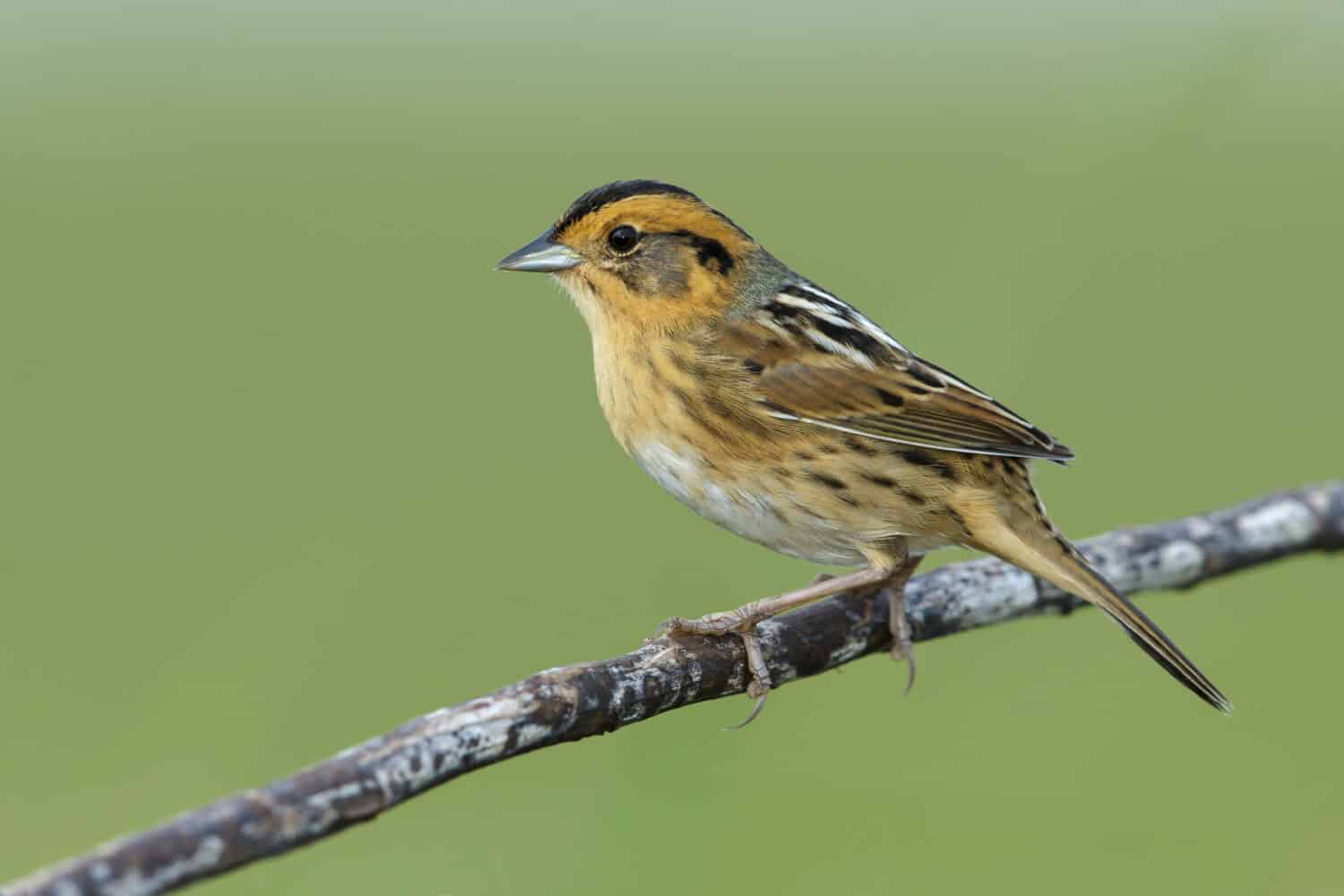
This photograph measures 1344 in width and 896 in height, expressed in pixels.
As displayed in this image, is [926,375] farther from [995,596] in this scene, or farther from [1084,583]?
[1084,583]

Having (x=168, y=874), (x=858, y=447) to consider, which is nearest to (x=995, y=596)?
(x=858, y=447)

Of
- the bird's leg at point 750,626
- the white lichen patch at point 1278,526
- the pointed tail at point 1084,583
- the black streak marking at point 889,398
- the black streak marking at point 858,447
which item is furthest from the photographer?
the white lichen patch at point 1278,526

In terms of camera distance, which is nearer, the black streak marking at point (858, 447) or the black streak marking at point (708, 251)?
the black streak marking at point (858, 447)

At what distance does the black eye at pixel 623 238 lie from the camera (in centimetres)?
474

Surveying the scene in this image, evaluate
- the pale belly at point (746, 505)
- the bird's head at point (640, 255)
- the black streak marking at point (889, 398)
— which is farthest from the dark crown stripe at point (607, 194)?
the black streak marking at point (889, 398)

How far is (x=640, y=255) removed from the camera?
4.75 meters

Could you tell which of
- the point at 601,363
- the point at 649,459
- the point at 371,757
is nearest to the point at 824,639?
the point at 649,459

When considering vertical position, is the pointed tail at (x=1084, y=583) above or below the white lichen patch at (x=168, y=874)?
below

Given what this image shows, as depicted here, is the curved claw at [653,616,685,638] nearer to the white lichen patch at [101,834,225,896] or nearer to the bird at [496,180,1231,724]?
the bird at [496,180,1231,724]

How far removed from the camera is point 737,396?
177 inches

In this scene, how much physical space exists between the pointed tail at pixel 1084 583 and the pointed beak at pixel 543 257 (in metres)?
1.51

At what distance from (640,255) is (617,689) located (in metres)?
1.92

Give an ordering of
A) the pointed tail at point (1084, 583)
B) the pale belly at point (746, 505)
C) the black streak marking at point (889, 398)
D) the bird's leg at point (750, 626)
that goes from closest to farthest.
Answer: the bird's leg at point (750, 626), the pointed tail at point (1084, 583), the pale belly at point (746, 505), the black streak marking at point (889, 398)

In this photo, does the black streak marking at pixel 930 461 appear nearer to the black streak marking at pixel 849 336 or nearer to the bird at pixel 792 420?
the bird at pixel 792 420
